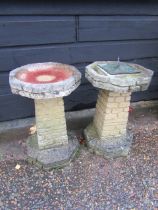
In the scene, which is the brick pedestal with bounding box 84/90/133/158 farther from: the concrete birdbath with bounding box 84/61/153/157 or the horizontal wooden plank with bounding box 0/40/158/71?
the horizontal wooden plank with bounding box 0/40/158/71

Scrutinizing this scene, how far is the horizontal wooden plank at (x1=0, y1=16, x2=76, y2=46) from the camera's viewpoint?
2.66 meters

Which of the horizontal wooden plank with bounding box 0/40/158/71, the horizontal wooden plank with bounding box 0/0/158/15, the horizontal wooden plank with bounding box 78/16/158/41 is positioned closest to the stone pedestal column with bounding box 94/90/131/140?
the horizontal wooden plank with bounding box 0/40/158/71

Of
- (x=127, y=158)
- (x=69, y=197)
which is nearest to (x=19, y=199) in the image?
(x=69, y=197)

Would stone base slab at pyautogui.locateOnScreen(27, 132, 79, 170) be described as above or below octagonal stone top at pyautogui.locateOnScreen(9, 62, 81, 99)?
below

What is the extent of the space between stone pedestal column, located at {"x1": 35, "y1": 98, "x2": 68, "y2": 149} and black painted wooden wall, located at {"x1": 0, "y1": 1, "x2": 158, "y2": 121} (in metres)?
0.58

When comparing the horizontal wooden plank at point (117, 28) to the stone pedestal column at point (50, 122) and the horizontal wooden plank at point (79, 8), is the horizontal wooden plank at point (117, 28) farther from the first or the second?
the stone pedestal column at point (50, 122)

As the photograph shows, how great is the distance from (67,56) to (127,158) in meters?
1.15

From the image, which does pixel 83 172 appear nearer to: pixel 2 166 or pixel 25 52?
pixel 2 166

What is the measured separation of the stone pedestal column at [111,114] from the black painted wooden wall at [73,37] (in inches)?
21.8

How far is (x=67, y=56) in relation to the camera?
9.78 feet

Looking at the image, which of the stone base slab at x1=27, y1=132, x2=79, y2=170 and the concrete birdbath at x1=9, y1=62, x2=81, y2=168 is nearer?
the concrete birdbath at x1=9, y1=62, x2=81, y2=168

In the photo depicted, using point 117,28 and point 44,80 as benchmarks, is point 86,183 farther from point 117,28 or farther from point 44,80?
point 117,28

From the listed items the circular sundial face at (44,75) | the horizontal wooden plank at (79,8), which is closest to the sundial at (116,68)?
the circular sundial face at (44,75)

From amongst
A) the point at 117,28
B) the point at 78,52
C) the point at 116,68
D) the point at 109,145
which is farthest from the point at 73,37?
the point at 109,145
